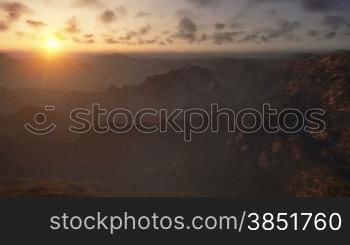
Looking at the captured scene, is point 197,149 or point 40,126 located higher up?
point 40,126

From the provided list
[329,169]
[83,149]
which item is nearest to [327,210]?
[329,169]

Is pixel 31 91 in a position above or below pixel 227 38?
below

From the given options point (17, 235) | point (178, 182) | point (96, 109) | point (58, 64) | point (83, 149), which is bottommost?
point (17, 235)

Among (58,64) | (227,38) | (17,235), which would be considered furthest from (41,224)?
(227,38)

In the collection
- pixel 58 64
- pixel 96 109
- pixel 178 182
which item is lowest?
pixel 178 182

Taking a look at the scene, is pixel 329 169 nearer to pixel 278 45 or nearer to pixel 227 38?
pixel 278 45

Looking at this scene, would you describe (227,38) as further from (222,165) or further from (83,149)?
(83,149)

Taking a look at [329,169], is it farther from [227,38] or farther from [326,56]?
[227,38]

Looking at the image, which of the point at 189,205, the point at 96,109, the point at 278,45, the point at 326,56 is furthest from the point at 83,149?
the point at 326,56

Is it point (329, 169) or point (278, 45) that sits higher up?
point (278, 45)
